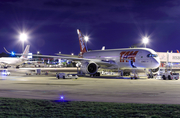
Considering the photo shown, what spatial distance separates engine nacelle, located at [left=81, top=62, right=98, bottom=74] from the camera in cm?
3360

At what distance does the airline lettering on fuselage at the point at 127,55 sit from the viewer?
1262 inches

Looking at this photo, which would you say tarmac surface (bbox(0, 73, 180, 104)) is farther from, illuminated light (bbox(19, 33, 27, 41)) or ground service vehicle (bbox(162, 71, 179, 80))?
illuminated light (bbox(19, 33, 27, 41))

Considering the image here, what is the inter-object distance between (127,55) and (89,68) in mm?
6239

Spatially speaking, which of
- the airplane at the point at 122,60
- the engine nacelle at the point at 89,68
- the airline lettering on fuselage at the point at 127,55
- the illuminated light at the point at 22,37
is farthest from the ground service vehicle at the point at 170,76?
the illuminated light at the point at 22,37

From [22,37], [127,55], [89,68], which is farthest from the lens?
[22,37]

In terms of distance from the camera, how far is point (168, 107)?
10273 mm

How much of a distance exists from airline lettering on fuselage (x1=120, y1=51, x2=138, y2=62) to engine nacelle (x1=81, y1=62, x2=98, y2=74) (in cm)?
421

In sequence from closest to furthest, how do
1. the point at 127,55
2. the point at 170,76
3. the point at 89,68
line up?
the point at 170,76 < the point at 127,55 < the point at 89,68

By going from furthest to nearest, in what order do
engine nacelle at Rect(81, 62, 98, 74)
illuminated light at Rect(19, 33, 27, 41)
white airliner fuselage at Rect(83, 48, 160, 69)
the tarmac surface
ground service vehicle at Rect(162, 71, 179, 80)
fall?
illuminated light at Rect(19, 33, 27, 41) < engine nacelle at Rect(81, 62, 98, 74) < white airliner fuselage at Rect(83, 48, 160, 69) < ground service vehicle at Rect(162, 71, 179, 80) < the tarmac surface

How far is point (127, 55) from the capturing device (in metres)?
33.0

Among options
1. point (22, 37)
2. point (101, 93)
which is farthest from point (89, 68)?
point (101, 93)

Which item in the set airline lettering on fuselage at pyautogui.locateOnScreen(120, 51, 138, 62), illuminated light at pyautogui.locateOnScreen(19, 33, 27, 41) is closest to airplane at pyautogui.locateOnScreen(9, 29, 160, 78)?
airline lettering on fuselage at pyautogui.locateOnScreen(120, 51, 138, 62)

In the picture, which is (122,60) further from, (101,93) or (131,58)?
(101,93)

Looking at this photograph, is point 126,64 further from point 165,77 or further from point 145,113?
point 145,113
